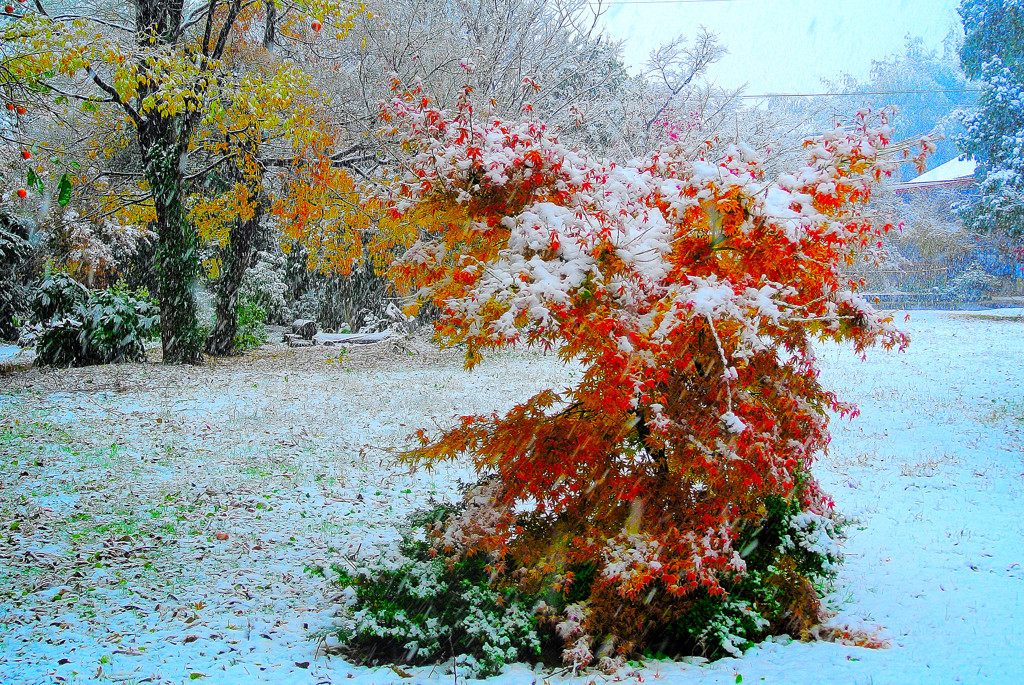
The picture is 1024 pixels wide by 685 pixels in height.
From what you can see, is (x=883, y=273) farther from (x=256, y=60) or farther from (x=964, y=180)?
(x=256, y=60)

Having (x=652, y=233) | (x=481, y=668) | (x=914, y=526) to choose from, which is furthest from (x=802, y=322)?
(x=914, y=526)

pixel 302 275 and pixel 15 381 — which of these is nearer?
pixel 15 381

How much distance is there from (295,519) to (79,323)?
29.2 ft

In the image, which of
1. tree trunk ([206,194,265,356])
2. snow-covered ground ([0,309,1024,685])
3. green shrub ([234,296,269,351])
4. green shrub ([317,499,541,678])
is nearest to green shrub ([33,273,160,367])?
snow-covered ground ([0,309,1024,685])

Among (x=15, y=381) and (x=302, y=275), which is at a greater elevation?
(x=302, y=275)

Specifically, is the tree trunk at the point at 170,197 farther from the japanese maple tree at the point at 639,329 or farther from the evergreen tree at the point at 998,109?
the evergreen tree at the point at 998,109

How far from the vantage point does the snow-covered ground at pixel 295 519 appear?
145 inches

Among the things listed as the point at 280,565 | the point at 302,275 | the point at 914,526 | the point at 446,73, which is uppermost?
the point at 446,73

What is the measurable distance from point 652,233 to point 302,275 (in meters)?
23.4

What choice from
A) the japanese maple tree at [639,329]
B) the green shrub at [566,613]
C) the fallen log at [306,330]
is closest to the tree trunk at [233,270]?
the fallen log at [306,330]

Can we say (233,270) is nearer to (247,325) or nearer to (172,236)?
(247,325)

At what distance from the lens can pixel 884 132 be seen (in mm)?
3834

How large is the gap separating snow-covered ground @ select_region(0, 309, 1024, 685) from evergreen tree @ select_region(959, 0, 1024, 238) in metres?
11.2

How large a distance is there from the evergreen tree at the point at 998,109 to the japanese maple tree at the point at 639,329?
2056 centimetres
